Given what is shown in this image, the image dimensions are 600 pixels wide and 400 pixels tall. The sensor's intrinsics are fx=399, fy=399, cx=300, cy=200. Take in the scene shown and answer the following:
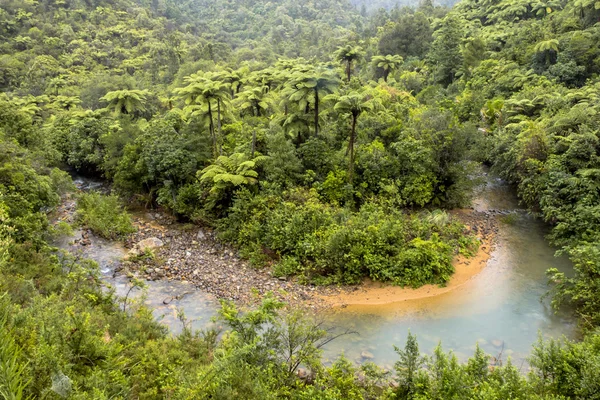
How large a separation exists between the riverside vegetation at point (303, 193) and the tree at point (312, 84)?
73mm

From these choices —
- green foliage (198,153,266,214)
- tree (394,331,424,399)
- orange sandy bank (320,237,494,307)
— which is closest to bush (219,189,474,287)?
orange sandy bank (320,237,494,307)

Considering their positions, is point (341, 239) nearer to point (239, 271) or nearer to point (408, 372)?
point (239, 271)

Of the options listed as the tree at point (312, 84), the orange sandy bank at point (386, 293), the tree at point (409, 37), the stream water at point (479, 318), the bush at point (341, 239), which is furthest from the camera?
the tree at point (409, 37)

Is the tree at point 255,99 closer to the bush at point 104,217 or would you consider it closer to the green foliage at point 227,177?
the green foliage at point 227,177

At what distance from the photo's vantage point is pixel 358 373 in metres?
8.48

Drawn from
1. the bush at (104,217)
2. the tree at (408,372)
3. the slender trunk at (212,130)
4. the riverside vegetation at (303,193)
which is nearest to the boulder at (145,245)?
the bush at (104,217)

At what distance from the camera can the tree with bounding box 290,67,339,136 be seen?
1487cm

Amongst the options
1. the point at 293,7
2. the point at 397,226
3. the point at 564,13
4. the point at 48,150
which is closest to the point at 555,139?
the point at 397,226

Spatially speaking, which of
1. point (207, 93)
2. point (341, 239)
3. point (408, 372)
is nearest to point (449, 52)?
point (207, 93)

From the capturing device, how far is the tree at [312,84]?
14867 mm

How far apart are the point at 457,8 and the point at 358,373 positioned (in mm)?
41505

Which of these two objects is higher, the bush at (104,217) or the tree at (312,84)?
the tree at (312,84)

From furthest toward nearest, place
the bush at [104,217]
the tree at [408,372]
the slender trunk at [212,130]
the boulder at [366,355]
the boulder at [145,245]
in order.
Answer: the slender trunk at [212,130]
the bush at [104,217]
the boulder at [145,245]
the boulder at [366,355]
the tree at [408,372]

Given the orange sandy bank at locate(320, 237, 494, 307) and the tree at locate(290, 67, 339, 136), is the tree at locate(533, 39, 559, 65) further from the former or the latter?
the orange sandy bank at locate(320, 237, 494, 307)
